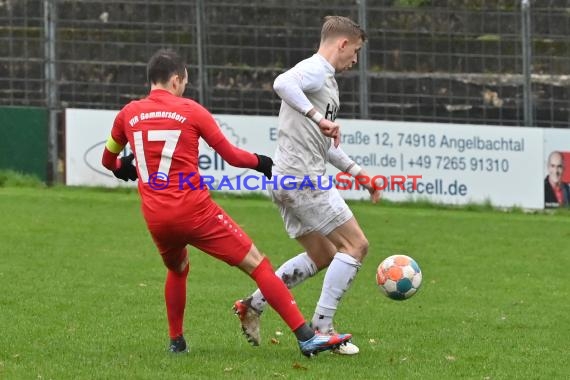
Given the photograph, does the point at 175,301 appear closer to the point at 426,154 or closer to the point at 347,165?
the point at 347,165

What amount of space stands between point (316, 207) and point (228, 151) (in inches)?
35.6

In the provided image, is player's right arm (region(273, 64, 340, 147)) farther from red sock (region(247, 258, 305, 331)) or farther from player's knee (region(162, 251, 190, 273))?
player's knee (region(162, 251, 190, 273))

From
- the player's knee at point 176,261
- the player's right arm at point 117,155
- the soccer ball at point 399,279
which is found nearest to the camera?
the player's right arm at point 117,155

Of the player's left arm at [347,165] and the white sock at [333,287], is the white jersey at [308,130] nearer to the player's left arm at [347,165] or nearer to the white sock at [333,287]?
the player's left arm at [347,165]

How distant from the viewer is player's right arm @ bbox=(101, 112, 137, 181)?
7.57 metres

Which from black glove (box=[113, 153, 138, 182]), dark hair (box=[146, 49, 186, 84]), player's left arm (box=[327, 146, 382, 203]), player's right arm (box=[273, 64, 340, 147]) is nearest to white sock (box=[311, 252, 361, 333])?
player's left arm (box=[327, 146, 382, 203])

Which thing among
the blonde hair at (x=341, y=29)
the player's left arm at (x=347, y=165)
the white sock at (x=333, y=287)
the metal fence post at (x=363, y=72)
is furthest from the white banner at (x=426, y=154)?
the white sock at (x=333, y=287)

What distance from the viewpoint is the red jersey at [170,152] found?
7.29m

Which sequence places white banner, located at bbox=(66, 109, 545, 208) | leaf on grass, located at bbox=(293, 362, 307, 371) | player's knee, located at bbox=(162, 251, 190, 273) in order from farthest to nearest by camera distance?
white banner, located at bbox=(66, 109, 545, 208)
player's knee, located at bbox=(162, 251, 190, 273)
leaf on grass, located at bbox=(293, 362, 307, 371)

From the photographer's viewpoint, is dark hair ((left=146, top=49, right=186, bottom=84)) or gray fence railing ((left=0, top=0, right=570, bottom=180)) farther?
gray fence railing ((left=0, top=0, right=570, bottom=180))

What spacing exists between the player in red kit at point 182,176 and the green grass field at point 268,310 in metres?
0.51

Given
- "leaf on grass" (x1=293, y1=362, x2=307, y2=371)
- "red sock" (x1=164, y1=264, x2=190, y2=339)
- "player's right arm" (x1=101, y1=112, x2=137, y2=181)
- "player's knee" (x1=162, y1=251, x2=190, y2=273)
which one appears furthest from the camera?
"red sock" (x1=164, y1=264, x2=190, y2=339)

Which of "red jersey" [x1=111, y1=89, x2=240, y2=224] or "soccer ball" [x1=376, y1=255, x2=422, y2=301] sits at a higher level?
"red jersey" [x1=111, y1=89, x2=240, y2=224]

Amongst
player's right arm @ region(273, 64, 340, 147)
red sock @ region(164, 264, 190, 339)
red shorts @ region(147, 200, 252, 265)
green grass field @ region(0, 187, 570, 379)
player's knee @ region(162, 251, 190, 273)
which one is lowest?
green grass field @ region(0, 187, 570, 379)
